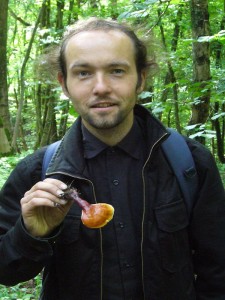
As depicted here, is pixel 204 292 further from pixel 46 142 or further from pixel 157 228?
pixel 46 142

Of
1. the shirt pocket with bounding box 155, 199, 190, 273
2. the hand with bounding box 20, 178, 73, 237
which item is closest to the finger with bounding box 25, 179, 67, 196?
the hand with bounding box 20, 178, 73, 237

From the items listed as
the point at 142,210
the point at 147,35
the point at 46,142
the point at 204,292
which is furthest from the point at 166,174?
the point at 46,142

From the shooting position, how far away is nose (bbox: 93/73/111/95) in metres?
2.01

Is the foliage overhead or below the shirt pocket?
below

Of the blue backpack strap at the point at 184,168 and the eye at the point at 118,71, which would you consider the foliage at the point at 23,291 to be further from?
the eye at the point at 118,71

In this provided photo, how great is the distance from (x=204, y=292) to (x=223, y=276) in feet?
0.50

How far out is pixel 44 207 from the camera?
1.85 metres

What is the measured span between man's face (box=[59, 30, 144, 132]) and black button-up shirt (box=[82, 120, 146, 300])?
165mm

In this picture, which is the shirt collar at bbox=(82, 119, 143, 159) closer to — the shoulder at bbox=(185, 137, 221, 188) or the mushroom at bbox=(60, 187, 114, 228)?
the shoulder at bbox=(185, 137, 221, 188)

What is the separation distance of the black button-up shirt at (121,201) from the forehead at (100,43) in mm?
476

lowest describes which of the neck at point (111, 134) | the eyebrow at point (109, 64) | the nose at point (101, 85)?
the neck at point (111, 134)

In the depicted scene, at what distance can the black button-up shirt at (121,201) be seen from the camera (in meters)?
1.98

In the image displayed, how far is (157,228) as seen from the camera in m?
2.02

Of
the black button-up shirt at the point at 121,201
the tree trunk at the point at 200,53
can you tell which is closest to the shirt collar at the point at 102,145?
the black button-up shirt at the point at 121,201
